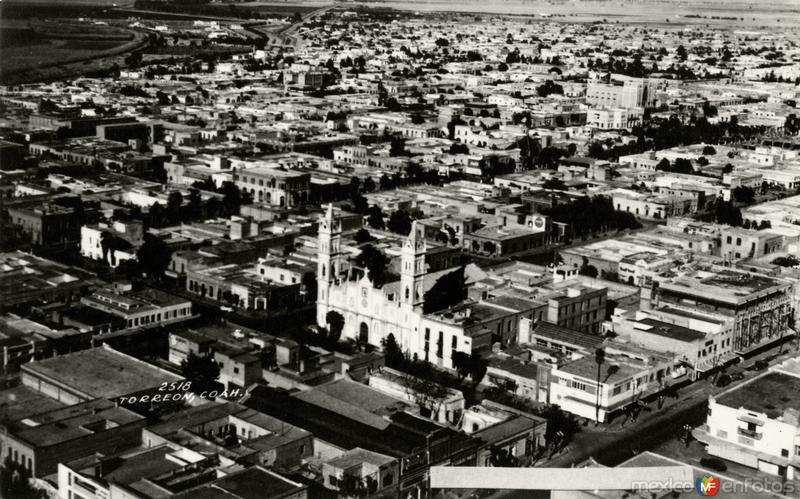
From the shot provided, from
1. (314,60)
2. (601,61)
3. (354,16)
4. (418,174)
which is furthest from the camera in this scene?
(354,16)

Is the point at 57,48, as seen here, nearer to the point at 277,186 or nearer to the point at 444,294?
the point at 277,186

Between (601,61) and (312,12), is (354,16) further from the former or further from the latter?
(601,61)

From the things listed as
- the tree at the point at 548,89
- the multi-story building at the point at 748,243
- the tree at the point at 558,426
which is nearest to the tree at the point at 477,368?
the tree at the point at 558,426

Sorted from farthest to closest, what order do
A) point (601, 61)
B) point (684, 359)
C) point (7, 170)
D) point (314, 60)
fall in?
point (601, 61), point (314, 60), point (7, 170), point (684, 359)

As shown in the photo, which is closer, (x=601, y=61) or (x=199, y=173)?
(x=199, y=173)

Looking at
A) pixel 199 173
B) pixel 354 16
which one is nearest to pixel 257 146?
pixel 199 173

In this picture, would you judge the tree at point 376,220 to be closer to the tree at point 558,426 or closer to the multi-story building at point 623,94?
the tree at point 558,426
